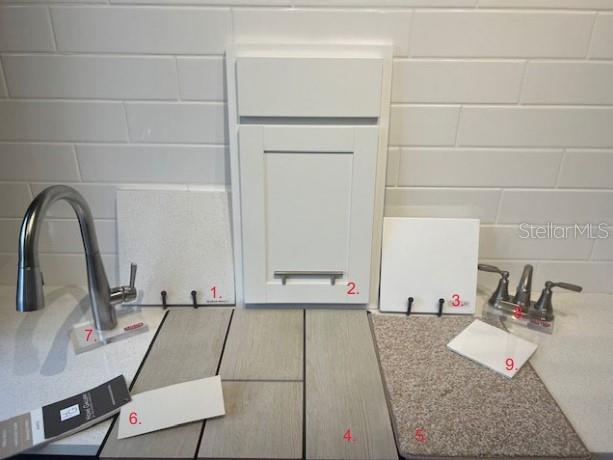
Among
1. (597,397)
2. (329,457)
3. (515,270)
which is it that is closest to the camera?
(329,457)

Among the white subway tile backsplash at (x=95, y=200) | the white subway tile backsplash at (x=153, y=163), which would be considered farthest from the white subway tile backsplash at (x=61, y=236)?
the white subway tile backsplash at (x=153, y=163)

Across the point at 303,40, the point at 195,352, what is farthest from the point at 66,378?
the point at 303,40

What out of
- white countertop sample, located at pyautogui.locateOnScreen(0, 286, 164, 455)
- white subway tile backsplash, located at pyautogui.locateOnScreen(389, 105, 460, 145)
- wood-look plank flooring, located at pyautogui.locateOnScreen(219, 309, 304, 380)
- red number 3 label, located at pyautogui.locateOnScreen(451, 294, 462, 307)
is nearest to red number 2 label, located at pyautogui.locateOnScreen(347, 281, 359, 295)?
wood-look plank flooring, located at pyautogui.locateOnScreen(219, 309, 304, 380)

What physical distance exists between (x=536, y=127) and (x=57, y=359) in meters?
1.11

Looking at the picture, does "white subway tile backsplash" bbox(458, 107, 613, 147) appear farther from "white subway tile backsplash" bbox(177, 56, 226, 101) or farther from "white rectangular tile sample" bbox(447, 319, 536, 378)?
"white subway tile backsplash" bbox(177, 56, 226, 101)

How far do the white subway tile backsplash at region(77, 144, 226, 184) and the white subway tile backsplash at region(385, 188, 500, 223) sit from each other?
1.32 feet

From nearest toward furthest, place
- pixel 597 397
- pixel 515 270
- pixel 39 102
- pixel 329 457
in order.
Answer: pixel 329 457
pixel 597 397
pixel 39 102
pixel 515 270

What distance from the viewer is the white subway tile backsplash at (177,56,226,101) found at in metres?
0.90

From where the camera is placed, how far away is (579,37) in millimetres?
886

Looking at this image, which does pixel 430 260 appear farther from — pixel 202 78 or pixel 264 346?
pixel 202 78

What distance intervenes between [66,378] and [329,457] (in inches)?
20.2

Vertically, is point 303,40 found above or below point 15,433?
above

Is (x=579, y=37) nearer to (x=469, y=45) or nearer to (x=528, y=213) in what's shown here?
(x=469, y=45)

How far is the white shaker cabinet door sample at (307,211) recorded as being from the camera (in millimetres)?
904
